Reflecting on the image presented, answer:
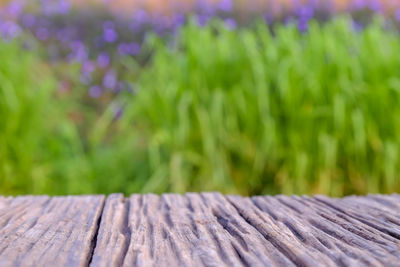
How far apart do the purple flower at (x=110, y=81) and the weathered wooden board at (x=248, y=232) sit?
303cm

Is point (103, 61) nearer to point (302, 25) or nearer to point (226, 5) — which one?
point (226, 5)

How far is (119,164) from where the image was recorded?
256 centimetres

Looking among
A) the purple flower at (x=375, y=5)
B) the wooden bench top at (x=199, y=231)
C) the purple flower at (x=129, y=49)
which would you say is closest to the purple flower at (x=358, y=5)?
the purple flower at (x=375, y=5)

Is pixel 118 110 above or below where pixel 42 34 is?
below

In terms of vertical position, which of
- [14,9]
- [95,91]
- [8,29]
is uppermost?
[14,9]

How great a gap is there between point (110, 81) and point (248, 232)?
130 inches

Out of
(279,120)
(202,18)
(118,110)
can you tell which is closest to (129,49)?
(202,18)

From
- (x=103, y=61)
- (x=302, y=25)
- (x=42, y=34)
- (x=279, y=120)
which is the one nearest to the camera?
(x=279, y=120)

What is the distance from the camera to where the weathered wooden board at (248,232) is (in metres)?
0.48

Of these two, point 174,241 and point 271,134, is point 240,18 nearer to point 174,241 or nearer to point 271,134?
point 271,134

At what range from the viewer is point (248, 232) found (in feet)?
1.89

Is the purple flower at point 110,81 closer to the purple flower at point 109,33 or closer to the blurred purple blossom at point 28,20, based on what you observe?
the purple flower at point 109,33

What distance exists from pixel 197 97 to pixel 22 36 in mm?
2160

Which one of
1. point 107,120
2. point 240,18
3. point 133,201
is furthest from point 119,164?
point 240,18
